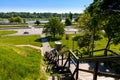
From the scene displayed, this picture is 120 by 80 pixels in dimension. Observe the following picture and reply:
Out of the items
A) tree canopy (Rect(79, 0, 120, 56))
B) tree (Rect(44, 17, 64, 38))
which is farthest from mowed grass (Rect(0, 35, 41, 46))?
tree canopy (Rect(79, 0, 120, 56))

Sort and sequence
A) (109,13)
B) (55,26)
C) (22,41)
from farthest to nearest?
1. (55,26)
2. (22,41)
3. (109,13)

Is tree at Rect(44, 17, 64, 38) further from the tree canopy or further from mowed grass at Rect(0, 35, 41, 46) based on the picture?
the tree canopy

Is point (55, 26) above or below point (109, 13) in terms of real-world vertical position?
below

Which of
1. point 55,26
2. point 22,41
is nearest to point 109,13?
point 55,26

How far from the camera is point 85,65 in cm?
1137

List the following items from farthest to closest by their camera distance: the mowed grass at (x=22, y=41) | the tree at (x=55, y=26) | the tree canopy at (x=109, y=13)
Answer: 1. the tree at (x=55, y=26)
2. the mowed grass at (x=22, y=41)
3. the tree canopy at (x=109, y=13)

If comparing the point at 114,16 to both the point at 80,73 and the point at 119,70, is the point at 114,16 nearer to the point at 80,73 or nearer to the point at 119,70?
the point at 119,70

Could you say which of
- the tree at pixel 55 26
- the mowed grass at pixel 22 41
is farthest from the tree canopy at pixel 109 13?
the tree at pixel 55 26

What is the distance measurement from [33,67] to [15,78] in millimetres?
2044

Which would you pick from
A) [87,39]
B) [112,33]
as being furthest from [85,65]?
[87,39]

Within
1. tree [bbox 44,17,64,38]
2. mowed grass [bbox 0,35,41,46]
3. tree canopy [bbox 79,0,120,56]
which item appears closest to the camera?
tree canopy [bbox 79,0,120,56]

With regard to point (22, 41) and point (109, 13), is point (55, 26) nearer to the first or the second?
point (22, 41)

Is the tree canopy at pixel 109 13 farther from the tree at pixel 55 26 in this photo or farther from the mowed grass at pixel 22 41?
the tree at pixel 55 26

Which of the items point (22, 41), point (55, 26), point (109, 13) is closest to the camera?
point (109, 13)
